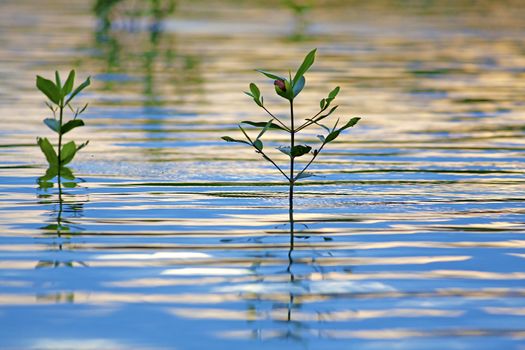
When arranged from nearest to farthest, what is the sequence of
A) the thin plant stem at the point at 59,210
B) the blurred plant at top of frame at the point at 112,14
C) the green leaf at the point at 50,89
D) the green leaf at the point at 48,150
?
the thin plant stem at the point at 59,210, the green leaf at the point at 50,89, the green leaf at the point at 48,150, the blurred plant at top of frame at the point at 112,14

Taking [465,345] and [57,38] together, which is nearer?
[465,345]

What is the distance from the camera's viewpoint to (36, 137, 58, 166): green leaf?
6.30 m

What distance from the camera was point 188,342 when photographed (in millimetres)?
3721

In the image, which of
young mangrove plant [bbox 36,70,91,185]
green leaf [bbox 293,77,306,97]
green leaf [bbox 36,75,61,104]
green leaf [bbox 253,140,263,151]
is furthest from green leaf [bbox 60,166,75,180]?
green leaf [bbox 293,77,306,97]

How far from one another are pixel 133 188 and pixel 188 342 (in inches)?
109

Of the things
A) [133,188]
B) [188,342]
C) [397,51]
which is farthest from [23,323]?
[397,51]

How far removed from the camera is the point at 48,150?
20.7 ft

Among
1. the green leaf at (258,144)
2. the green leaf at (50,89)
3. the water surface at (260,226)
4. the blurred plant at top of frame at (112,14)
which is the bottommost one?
the water surface at (260,226)

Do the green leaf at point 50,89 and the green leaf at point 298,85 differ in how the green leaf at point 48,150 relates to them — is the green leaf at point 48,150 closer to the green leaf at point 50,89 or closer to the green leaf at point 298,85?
the green leaf at point 50,89

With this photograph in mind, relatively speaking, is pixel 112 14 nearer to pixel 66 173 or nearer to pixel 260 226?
pixel 66 173

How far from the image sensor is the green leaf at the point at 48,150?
6304 mm

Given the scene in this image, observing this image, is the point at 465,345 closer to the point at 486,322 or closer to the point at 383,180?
the point at 486,322

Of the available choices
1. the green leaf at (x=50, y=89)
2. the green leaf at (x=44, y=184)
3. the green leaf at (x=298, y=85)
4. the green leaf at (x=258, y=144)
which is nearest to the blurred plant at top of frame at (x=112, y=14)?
the green leaf at (x=44, y=184)

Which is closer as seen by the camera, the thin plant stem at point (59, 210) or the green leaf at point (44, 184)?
the thin plant stem at point (59, 210)
